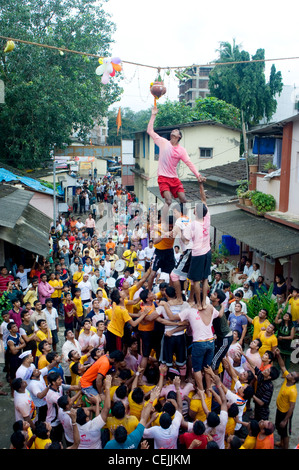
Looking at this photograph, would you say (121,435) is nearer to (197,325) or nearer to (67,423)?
(67,423)

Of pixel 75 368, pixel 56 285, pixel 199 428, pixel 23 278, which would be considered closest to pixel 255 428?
pixel 199 428

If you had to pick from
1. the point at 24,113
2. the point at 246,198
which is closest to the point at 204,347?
the point at 246,198

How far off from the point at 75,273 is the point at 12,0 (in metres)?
16.8

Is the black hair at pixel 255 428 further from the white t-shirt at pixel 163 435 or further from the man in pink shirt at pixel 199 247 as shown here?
the man in pink shirt at pixel 199 247

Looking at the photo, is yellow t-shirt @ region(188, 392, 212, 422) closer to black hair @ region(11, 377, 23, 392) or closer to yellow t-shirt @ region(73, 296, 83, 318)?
black hair @ region(11, 377, 23, 392)

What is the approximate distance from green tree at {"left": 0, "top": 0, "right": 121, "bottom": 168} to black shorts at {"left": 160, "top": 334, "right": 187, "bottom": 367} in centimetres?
1700

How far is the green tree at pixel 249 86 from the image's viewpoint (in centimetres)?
3419

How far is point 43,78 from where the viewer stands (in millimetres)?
21375

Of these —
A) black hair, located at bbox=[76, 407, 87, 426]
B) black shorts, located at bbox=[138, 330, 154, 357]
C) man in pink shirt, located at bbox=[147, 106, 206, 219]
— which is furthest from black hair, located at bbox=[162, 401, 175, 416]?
man in pink shirt, located at bbox=[147, 106, 206, 219]

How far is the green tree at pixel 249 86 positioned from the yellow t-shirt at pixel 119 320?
29683 mm

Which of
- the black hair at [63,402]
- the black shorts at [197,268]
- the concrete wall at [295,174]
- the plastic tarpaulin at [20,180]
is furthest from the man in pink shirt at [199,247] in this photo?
the plastic tarpaulin at [20,180]

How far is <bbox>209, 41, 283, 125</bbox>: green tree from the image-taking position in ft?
112

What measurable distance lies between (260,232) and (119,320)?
6.78 meters

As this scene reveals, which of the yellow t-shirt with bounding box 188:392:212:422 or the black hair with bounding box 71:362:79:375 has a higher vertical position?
the black hair with bounding box 71:362:79:375
